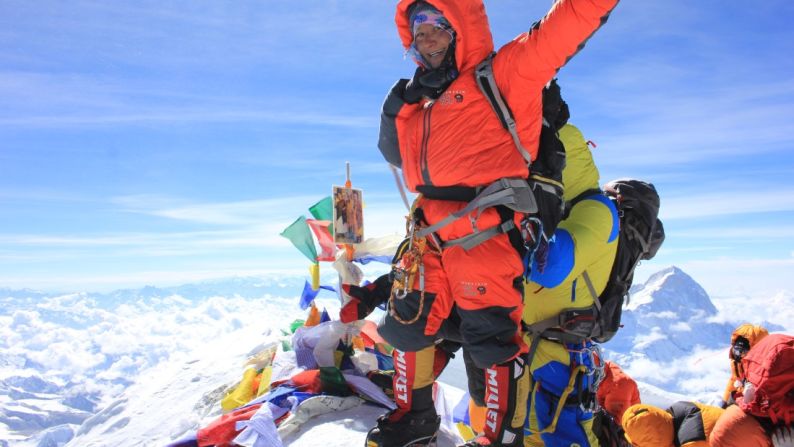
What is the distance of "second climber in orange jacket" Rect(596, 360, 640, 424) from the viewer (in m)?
4.85

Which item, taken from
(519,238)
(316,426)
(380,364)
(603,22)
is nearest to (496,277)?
(519,238)

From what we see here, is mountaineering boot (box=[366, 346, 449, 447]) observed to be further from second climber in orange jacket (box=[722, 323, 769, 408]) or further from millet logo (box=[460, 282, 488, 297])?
second climber in orange jacket (box=[722, 323, 769, 408])

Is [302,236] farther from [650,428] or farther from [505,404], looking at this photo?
[650,428]

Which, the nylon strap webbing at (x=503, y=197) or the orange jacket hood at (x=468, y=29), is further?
the orange jacket hood at (x=468, y=29)

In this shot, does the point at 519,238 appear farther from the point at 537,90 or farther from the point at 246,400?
the point at 246,400

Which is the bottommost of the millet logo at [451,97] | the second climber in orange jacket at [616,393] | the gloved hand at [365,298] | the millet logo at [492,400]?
the second climber in orange jacket at [616,393]

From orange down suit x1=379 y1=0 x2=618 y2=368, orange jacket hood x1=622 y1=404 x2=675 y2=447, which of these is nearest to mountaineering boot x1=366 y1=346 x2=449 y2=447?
orange down suit x1=379 y1=0 x2=618 y2=368

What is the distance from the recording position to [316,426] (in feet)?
14.7

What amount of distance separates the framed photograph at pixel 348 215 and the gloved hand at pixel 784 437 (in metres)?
4.07

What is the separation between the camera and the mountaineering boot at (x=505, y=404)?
3.12 m

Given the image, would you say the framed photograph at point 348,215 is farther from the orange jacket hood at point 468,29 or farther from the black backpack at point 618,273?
the orange jacket hood at point 468,29

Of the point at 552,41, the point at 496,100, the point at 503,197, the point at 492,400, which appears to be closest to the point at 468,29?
the point at 496,100

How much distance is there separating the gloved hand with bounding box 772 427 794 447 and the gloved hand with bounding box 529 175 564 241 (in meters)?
1.78

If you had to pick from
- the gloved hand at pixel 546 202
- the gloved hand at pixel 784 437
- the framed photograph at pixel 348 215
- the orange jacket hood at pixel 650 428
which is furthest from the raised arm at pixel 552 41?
the framed photograph at pixel 348 215
